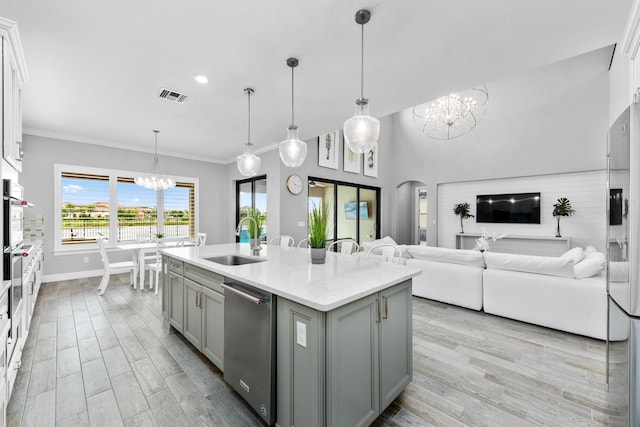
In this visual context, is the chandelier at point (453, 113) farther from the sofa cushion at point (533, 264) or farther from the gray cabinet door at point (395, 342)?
the gray cabinet door at point (395, 342)

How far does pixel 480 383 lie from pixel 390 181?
666 centimetres

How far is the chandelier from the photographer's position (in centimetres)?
599

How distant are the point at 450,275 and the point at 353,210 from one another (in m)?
3.72

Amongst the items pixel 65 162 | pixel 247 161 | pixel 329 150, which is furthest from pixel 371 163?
pixel 65 162

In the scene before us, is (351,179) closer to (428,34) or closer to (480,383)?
(428,34)

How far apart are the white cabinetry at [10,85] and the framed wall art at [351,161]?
17.5 feet

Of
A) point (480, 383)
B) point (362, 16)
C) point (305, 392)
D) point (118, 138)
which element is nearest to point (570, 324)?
point (480, 383)

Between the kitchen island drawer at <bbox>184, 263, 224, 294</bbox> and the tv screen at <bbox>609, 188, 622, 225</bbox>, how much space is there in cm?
249

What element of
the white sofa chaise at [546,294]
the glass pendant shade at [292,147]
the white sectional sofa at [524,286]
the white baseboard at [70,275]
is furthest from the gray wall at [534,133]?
the white baseboard at [70,275]

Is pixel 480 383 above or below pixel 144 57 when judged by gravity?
below

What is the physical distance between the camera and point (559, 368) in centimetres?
223

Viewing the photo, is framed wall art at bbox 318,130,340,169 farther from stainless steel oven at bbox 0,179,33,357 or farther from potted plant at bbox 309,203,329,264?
stainless steel oven at bbox 0,179,33,357

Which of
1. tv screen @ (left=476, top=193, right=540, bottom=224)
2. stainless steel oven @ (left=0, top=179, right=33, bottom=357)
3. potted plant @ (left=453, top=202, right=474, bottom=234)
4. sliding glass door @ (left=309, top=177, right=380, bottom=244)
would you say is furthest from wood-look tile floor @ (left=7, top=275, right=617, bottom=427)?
potted plant @ (left=453, top=202, right=474, bottom=234)

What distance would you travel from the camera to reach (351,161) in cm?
682
